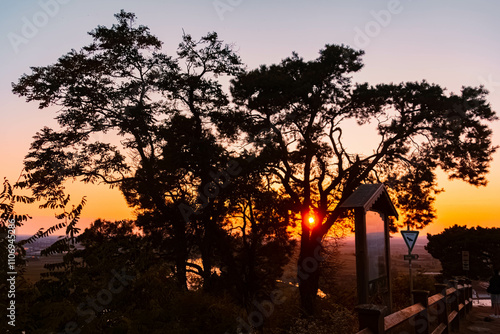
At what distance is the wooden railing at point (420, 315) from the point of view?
498cm

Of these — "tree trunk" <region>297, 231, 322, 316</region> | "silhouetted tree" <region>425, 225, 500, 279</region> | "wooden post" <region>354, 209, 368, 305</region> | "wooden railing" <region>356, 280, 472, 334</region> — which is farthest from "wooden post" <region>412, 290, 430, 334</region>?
"silhouetted tree" <region>425, 225, 500, 279</region>

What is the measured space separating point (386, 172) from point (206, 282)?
12.4 m

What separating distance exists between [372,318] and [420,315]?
3935 millimetres

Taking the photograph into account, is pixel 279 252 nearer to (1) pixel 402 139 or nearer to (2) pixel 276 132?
(2) pixel 276 132

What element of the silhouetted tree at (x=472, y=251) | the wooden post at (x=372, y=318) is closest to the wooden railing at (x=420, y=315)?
the wooden post at (x=372, y=318)

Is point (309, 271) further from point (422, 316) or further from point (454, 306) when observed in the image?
point (422, 316)

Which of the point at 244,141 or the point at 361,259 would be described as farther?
the point at 244,141

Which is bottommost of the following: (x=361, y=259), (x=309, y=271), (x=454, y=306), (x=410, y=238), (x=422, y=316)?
(x=454, y=306)

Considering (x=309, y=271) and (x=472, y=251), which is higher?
(x=472, y=251)

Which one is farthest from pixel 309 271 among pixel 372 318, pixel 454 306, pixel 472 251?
pixel 472 251

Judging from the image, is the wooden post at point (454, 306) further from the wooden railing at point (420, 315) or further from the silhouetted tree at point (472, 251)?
the silhouetted tree at point (472, 251)

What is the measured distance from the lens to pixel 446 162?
21219 mm

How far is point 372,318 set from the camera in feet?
16.3

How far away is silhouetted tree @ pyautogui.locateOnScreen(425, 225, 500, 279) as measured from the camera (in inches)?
1262
